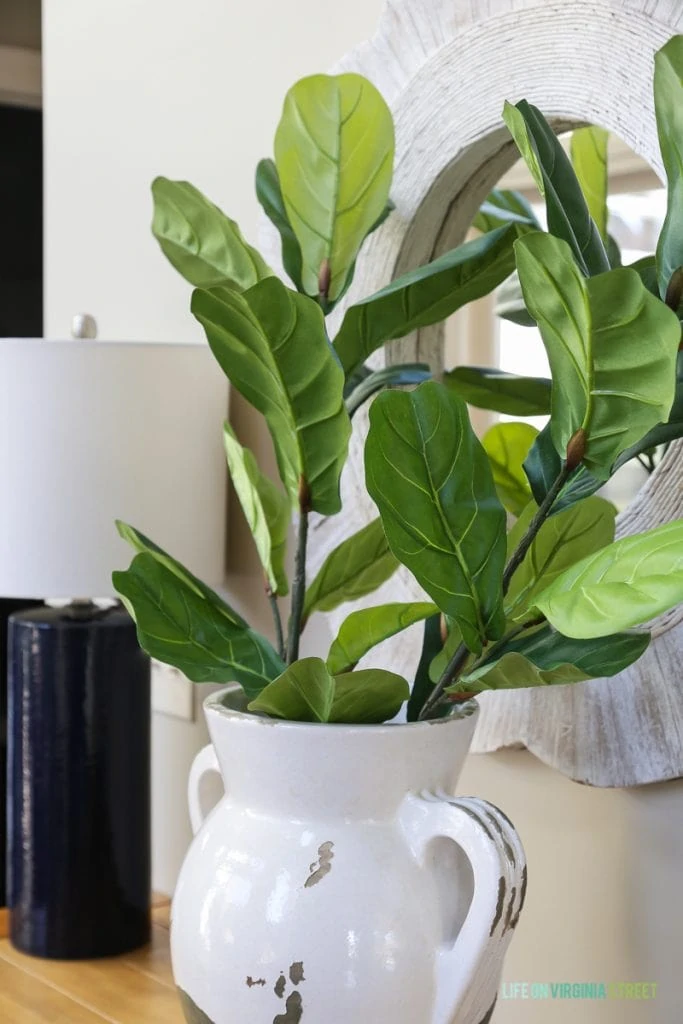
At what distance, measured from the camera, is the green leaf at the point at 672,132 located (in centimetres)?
62

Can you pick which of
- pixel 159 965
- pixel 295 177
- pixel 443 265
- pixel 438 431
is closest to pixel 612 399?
pixel 438 431

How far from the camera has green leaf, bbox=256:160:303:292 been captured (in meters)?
0.92

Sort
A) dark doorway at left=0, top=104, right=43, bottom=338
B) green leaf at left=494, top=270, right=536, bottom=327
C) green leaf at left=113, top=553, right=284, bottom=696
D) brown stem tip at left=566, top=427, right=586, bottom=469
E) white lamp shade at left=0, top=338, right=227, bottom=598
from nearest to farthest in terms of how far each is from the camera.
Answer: brown stem tip at left=566, top=427, right=586, bottom=469, green leaf at left=113, top=553, right=284, bottom=696, green leaf at left=494, top=270, right=536, bottom=327, white lamp shade at left=0, top=338, right=227, bottom=598, dark doorway at left=0, top=104, right=43, bottom=338

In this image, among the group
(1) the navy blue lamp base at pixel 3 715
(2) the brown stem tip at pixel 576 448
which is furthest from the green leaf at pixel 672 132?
(1) the navy blue lamp base at pixel 3 715

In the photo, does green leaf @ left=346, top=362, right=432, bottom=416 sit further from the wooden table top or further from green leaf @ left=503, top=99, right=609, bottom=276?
the wooden table top

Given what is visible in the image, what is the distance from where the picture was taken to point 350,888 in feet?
2.26

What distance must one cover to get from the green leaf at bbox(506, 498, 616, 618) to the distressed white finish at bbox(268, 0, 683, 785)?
0.09 m

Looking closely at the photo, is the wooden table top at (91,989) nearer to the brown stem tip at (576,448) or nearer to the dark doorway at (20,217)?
the brown stem tip at (576,448)

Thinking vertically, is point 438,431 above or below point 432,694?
above

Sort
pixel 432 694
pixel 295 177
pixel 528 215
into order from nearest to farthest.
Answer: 1. pixel 432 694
2. pixel 295 177
3. pixel 528 215

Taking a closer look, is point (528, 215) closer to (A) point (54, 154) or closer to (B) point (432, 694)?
(B) point (432, 694)

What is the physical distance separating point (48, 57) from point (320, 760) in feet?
4.21

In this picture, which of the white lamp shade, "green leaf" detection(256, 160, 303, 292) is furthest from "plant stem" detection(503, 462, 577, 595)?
the white lamp shade

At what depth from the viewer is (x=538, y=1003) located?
0.98 meters
